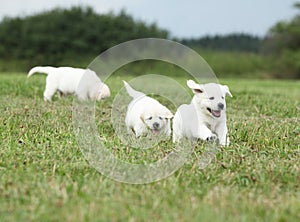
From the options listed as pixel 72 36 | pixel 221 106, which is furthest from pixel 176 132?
pixel 72 36

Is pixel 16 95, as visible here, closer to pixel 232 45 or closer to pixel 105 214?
pixel 105 214

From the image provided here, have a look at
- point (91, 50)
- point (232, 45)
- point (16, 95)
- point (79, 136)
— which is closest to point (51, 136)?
point (79, 136)

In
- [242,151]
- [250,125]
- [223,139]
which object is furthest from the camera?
[250,125]

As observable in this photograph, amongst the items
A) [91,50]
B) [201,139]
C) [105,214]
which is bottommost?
[105,214]

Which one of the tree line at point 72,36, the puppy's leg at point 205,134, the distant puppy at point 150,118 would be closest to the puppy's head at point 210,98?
the puppy's leg at point 205,134

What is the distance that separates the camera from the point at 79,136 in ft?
13.5

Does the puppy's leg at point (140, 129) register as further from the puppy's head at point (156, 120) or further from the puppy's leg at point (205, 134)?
the puppy's leg at point (205, 134)

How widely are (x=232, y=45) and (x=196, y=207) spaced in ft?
84.7

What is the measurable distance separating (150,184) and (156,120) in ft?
5.04

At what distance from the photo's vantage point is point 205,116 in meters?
4.03

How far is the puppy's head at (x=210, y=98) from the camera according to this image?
394cm

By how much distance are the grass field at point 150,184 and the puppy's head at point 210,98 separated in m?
0.29

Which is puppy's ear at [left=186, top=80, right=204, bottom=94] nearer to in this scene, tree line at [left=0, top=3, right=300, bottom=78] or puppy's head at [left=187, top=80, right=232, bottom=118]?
puppy's head at [left=187, top=80, right=232, bottom=118]

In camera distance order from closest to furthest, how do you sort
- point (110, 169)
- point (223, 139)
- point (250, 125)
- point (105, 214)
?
point (105, 214) → point (110, 169) → point (223, 139) → point (250, 125)
